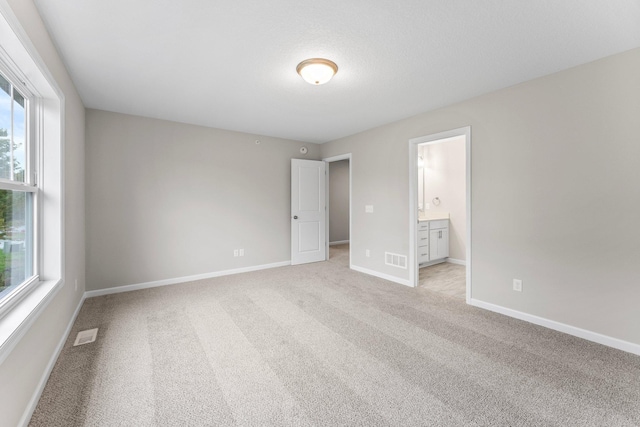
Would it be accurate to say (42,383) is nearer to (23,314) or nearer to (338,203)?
(23,314)

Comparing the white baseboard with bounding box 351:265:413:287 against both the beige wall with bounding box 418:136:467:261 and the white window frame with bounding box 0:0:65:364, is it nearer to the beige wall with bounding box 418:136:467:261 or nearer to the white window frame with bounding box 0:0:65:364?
the beige wall with bounding box 418:136:467:261

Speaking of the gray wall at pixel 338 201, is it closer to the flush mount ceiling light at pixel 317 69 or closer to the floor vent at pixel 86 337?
the flush mount ceiling light at pixel 317 69

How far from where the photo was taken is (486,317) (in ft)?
9.50

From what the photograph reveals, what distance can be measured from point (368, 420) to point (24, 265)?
2.56 meters

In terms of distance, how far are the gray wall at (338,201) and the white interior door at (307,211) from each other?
2.28 metres

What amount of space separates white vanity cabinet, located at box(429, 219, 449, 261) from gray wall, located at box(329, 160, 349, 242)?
3217 mm

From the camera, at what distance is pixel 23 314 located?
5.09ft

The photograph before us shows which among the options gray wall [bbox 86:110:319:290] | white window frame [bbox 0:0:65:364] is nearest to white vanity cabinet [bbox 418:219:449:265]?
gray wall [bbox 86:110:319:290]

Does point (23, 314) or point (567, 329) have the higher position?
point (23, 314)

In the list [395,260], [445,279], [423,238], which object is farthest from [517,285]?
[423,238]

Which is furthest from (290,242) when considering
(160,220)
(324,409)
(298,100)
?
(324,409)

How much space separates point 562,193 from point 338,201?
5.78m

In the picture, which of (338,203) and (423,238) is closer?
(423,238)

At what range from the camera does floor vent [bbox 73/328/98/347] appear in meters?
2.38
